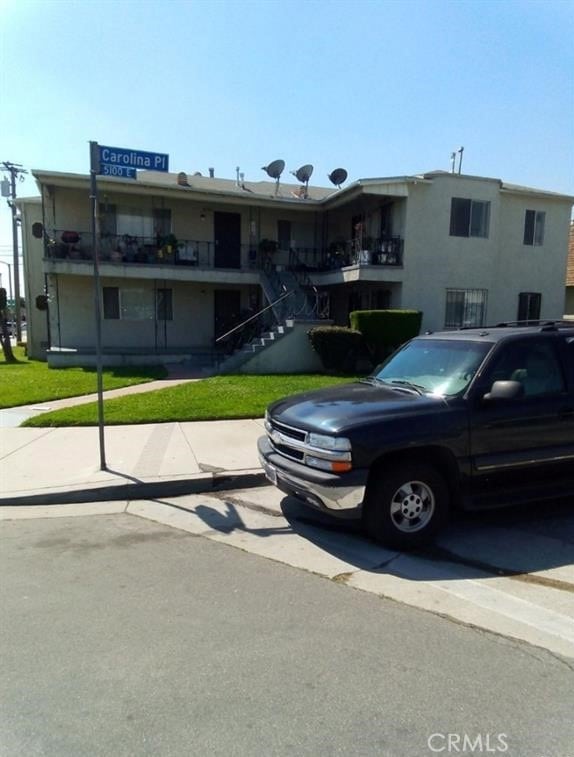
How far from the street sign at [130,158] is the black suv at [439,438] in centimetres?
317

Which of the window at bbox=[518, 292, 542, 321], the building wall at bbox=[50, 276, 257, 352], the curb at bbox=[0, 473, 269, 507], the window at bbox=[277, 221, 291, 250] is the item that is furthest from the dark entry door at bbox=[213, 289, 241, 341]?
the curb at bbox=[0, 473, 269, 507]

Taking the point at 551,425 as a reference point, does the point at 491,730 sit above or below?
below

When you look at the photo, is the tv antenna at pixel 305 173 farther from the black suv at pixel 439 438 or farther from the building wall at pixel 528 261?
the black suv at pixel 439 438

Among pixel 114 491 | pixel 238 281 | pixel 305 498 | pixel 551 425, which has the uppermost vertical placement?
pixel 238 281

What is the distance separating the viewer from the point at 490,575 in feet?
12.7

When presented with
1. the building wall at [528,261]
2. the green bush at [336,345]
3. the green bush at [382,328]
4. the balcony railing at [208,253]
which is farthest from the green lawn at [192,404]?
the building wall at [528,261]

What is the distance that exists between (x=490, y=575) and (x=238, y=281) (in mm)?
16132

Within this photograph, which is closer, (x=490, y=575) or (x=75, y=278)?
(x=490, y=575)

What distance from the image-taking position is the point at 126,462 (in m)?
6.45

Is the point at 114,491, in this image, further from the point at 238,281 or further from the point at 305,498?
the point at 238,281

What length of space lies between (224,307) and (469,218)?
386 inches

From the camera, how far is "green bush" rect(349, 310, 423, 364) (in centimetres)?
1494

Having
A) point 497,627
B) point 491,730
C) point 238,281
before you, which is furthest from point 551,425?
point 238,281

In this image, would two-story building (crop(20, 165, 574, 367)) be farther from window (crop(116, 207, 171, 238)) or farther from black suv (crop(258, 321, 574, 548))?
black suv (crop(258, 321, 574, 548))
